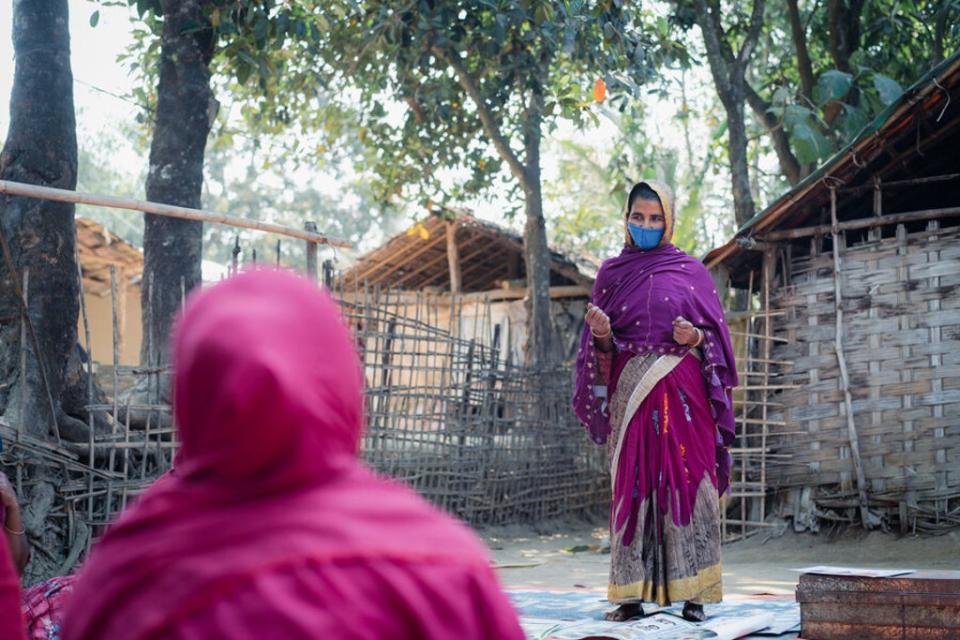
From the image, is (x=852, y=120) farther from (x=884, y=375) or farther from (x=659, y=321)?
(x=659, y=321)

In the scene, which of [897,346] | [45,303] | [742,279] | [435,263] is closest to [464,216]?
[435,263]

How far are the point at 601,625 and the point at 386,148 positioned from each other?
8.80 meters

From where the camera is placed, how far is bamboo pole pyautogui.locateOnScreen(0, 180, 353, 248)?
5152mm

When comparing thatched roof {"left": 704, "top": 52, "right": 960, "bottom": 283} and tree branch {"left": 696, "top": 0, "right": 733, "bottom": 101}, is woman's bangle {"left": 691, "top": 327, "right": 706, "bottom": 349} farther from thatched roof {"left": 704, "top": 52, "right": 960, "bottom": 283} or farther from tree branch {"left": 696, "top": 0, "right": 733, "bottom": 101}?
tree branch {"left": 696, "top": 0, "right": 733, "bottom": 101}

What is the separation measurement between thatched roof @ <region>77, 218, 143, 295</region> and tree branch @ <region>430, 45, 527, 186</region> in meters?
5.97

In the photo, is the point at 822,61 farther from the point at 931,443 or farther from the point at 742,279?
the point at 931,443

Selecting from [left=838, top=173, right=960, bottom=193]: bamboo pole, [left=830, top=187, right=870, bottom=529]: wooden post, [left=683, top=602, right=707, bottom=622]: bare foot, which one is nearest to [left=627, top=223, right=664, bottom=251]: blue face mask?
[left=683, top=602, right=707, bottom=622]: bare foot

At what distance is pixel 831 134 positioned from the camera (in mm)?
12234

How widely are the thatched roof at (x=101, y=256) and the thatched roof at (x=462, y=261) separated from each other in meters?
3.20

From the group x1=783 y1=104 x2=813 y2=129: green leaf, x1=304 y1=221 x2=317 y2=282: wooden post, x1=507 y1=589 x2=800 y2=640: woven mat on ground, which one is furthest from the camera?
x1=783 y1=104 x2=813 y2=129: green leaf

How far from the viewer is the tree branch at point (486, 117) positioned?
36.9ft

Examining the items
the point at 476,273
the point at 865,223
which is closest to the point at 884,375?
the point at 865,223

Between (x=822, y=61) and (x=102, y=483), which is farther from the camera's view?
(x=822, y=61)

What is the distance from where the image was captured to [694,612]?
5.04 metres
